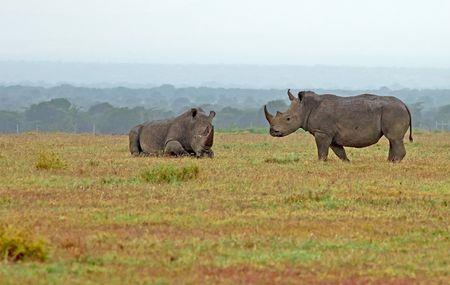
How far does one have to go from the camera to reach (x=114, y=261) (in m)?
9.17

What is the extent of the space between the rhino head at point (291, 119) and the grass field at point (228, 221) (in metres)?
1.38

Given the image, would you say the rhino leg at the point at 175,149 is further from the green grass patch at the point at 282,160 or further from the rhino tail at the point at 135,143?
the green grass patch at the point at 282,160

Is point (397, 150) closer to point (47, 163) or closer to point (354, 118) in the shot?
point (354, 118)

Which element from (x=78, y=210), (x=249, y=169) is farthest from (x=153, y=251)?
(x=249, y=169)

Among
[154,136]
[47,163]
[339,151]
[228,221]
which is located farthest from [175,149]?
[228,221]

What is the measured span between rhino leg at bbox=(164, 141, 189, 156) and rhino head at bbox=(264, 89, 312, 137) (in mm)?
1861

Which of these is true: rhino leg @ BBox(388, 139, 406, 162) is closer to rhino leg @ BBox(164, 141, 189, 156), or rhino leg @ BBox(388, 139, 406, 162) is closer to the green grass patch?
the green grass patch

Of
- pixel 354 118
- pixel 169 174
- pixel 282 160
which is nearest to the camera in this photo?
pixel 169 174

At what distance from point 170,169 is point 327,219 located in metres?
4.18

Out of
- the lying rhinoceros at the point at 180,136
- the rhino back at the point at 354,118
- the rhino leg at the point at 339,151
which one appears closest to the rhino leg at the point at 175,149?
the lying rhinoceros at the point at 180,136

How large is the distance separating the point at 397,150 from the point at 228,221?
878 centimetres

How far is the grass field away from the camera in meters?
8.91

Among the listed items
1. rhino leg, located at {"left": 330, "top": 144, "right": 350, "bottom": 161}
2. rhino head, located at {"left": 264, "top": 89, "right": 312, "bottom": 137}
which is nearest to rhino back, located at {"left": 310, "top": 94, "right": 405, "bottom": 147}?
rhino leg, located at {"left": 330, "top": 144, "right": 350, "bottom": 161}

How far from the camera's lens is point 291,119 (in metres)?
20.4
